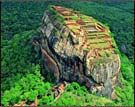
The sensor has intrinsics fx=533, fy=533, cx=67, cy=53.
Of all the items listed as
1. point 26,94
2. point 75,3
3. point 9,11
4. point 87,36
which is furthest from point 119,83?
point 75,3

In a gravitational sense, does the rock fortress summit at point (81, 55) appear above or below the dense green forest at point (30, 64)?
above

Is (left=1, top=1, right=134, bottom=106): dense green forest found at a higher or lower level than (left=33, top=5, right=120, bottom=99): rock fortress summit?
lower

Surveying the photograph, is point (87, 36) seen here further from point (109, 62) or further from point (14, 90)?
point (14, 90)

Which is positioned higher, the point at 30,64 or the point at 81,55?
the point at 81,55
